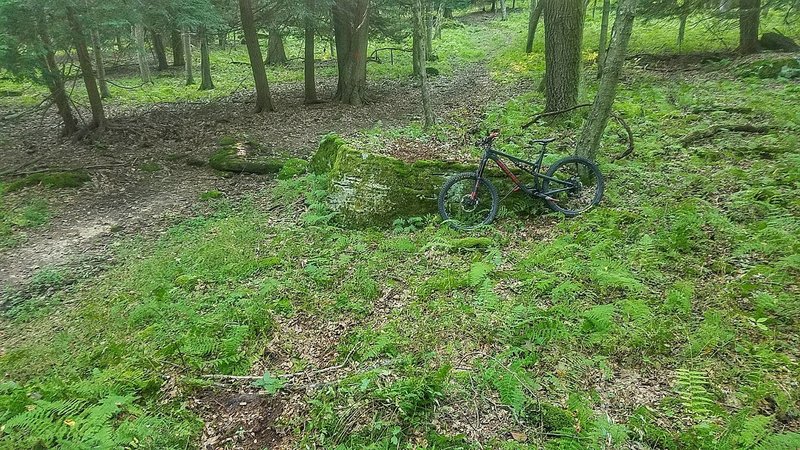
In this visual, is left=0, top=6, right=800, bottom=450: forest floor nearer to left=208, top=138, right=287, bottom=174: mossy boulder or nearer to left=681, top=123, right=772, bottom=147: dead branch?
left=681, top=123, right=772, bottom=147: dead branch

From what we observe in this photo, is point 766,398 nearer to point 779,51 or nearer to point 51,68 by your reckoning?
point 779,51

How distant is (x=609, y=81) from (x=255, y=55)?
12278 millimetres

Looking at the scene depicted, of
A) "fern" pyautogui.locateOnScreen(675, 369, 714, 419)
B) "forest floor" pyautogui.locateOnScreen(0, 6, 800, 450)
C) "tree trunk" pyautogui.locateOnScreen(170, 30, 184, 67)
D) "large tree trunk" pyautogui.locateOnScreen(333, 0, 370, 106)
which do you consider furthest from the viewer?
"tree trunk" pyautogui.locateOnScreen(170, 30, 184, 67)

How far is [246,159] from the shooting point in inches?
474

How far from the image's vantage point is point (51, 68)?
42.1 ft

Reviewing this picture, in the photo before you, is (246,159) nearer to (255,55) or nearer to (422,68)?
(422,68)

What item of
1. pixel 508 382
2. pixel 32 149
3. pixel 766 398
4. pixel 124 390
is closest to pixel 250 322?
pixel 124 390

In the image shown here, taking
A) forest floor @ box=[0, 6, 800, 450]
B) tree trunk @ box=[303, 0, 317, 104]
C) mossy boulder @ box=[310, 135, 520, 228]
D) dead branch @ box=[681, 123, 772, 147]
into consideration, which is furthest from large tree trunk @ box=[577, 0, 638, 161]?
tree trunk @ box=[303, 0, 317, 104]

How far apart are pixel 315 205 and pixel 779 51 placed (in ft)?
44.9

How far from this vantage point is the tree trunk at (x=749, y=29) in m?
13.0

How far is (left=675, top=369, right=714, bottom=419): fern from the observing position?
3395mm

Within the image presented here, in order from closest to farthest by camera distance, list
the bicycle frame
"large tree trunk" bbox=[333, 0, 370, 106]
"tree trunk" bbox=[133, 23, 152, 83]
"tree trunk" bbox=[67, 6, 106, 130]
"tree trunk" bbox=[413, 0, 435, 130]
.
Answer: the bicycle frame < "tree trunk" bbox=[413, 0, 435, 130] < "tree trunk" bbox=[67, 6, 106, 130] < "large tree trunk" bbox=[333, 0, 370, 106] < "tree trunk" bbox=[133, 23, 152, 83]

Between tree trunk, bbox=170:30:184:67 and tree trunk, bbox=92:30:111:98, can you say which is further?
tree trunk, bbox=170:30:184:67

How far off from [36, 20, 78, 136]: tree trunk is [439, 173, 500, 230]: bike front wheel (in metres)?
11.1
